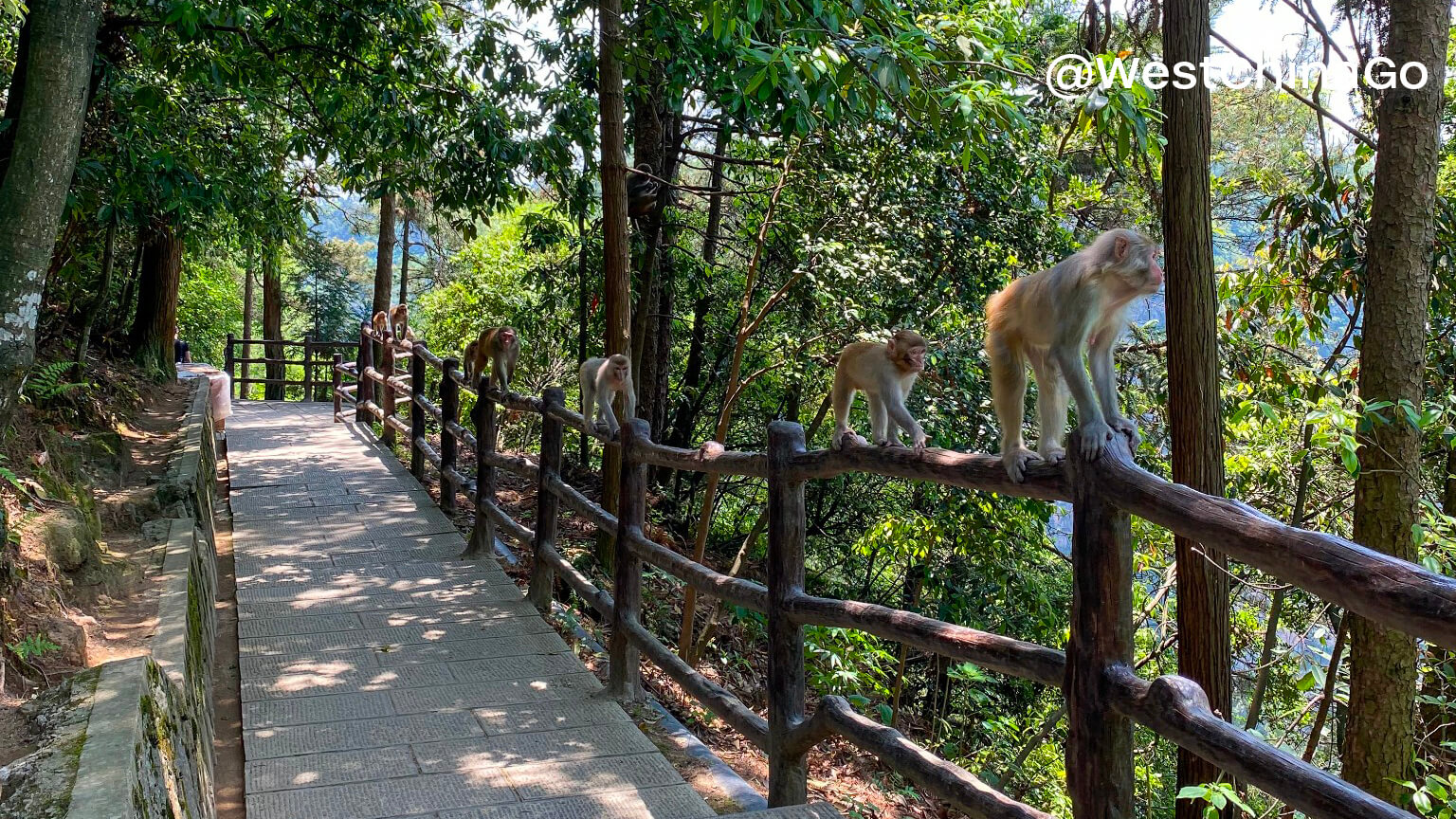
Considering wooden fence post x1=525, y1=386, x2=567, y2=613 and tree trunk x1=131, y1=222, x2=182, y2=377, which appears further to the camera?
tree trunk x1=131, y1=222, x2=182, y2=377

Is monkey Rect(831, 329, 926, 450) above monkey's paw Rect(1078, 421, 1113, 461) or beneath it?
above

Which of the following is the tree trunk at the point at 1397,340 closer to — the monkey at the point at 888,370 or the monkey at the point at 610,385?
the monkey at the point at 888,370

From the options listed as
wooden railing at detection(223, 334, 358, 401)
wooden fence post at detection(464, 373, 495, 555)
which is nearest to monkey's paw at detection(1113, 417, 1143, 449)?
wooden fence post at detection(464, 373, 495, 555)

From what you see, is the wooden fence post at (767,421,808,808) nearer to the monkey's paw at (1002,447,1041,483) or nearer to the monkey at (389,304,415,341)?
the monkey's paw at (1002,447,1041,483)

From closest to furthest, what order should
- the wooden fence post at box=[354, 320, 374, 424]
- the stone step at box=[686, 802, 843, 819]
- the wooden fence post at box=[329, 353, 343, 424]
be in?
the stone step at box=[686, 802, 843, 819] < the wooden fence post at box=[354, 320, 374, 424] < the wooden fence post at box=[329, 353, 343, 424]

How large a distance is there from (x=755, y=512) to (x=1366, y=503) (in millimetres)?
10459

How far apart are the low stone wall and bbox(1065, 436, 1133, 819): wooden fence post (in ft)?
7.13

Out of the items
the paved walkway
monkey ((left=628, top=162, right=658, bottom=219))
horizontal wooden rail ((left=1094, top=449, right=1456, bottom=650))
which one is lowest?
the paved walkway

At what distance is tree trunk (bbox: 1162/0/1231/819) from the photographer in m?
4.41

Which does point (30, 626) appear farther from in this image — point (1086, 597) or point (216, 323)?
point (216, 323)

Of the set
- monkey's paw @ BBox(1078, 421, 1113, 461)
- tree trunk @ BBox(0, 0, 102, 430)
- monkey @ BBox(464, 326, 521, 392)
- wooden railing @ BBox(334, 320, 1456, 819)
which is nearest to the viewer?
wooden railing @ BBox(334, 320, 1456, 819)

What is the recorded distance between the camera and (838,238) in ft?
28.4

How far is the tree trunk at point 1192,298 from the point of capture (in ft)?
14.5

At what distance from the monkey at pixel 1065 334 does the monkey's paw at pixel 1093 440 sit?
0.08m
